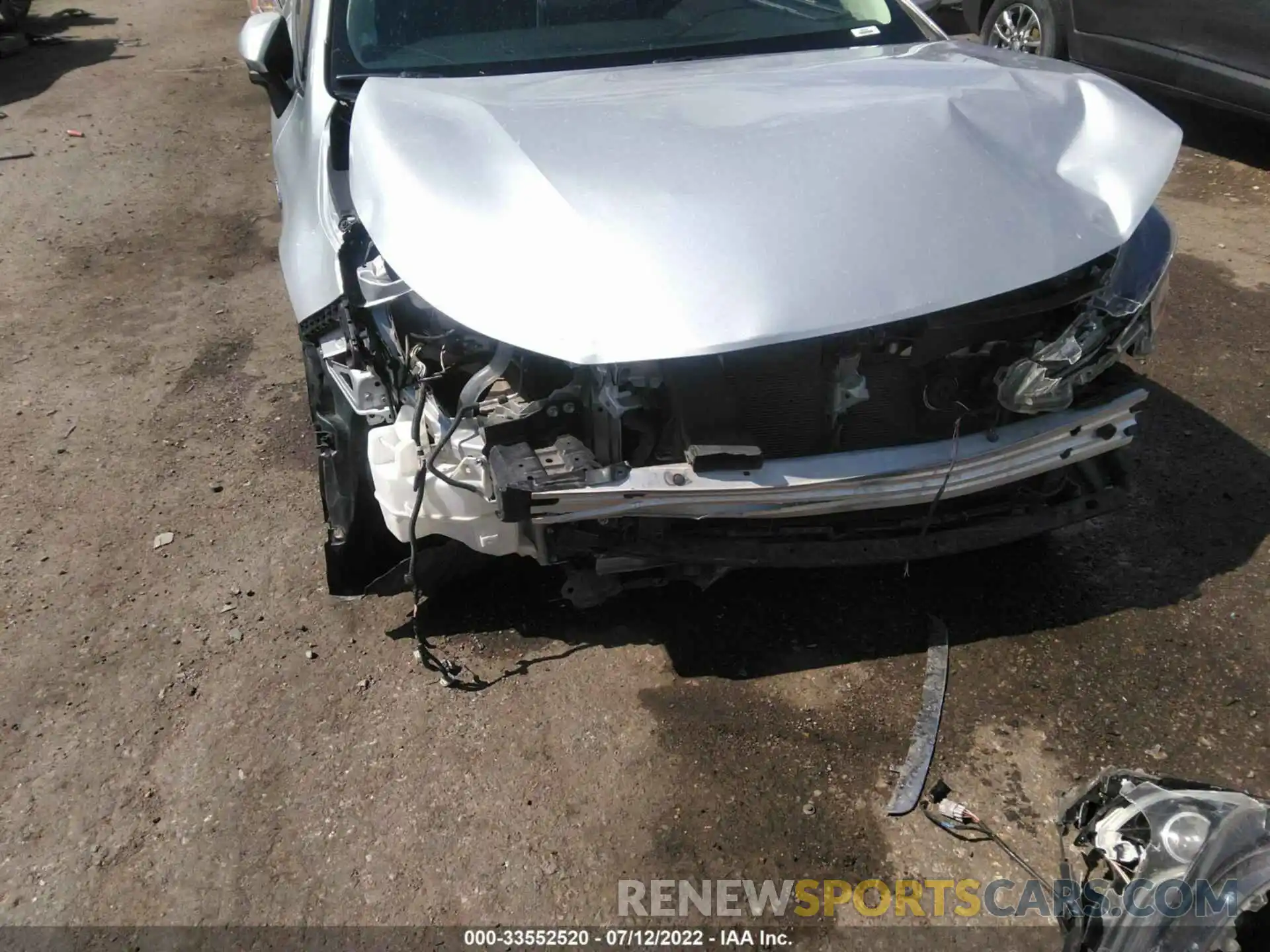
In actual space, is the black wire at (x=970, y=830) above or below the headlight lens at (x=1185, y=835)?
below

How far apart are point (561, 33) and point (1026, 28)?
15.8ft

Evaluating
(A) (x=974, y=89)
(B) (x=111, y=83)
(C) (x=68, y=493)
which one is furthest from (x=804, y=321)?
(B) (x=111, y=83)

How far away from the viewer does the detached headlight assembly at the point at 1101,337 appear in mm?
2289

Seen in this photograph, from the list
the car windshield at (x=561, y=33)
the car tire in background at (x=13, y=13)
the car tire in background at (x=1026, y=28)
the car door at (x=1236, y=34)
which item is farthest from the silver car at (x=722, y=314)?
the car tire in background at (x=13, y=13)

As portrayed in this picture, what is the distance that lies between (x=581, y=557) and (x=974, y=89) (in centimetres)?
168

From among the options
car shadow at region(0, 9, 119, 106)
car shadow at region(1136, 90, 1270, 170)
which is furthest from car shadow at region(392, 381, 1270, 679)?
car shadow at region(0, 9, 119, 106)

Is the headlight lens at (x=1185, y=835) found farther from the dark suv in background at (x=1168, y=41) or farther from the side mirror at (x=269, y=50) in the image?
the dark suv in background at (x=1168, y=41)

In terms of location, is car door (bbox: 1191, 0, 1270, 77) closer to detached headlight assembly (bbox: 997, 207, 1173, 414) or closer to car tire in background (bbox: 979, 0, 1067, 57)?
car tire in background (bbox: 979, 0, 1067, 57)

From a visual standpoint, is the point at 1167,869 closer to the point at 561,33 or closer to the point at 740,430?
the point at 740,430

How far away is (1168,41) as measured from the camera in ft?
17.9

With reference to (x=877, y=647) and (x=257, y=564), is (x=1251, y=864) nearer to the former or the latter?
(x=877, y=647)

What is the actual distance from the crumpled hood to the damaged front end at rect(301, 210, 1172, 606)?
13 cm

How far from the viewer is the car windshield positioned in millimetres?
2941

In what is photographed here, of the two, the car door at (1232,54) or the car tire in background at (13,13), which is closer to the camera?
the car door at (1232,54)
